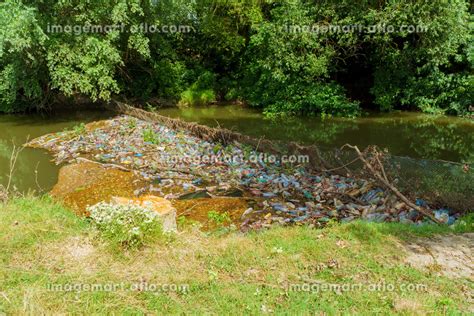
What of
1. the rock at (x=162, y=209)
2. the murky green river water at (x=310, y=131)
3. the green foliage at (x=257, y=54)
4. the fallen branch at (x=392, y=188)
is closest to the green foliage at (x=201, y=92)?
the green foliage at (x=257, y=54)

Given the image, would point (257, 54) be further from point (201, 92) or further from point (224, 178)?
point (224, 178)

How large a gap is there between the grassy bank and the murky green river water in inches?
186

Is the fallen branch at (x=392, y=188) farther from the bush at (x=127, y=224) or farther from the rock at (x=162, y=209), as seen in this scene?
the bush at (x=127, y=224)

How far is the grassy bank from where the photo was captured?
11.5 ft

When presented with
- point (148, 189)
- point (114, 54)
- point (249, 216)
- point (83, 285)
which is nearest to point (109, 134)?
point (114, 54)

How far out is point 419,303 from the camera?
346cm

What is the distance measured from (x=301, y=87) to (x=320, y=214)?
956cm

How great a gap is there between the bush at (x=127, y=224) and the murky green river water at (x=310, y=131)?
469 centimetres

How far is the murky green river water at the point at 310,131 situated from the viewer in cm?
1005

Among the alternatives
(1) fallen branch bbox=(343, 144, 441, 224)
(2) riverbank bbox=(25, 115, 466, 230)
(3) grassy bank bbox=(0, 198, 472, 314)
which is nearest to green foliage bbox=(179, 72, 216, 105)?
(2) riverbank bbox=(25, 115, 466, 230)

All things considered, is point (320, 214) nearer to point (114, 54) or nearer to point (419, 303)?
point (419, 303)

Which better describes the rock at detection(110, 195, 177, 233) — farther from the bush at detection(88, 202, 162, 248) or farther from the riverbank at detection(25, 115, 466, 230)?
the riverbank at detection(25, 115, 466, 230)

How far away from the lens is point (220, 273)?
4.06 meters

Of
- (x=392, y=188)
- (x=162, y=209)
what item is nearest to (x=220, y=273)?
(x=162, y=209)
